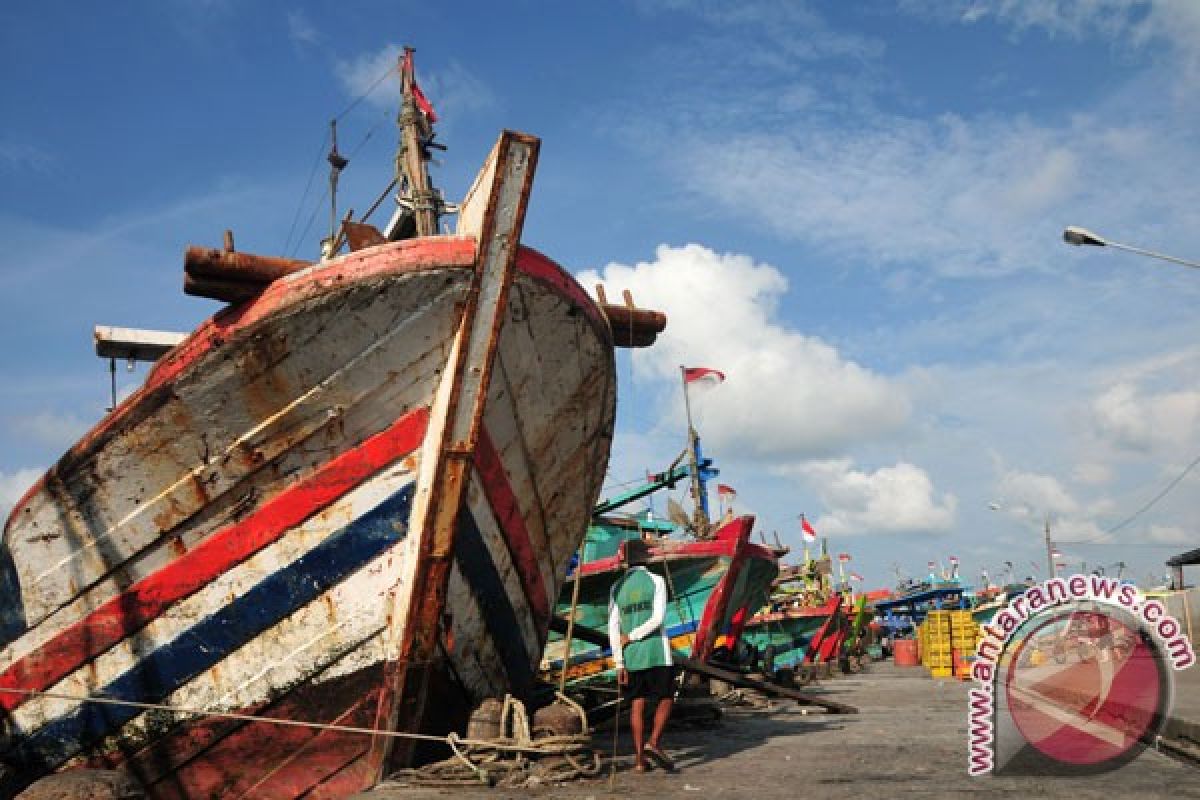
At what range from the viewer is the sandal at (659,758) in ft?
20.4

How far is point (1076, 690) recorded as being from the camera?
1052 cm

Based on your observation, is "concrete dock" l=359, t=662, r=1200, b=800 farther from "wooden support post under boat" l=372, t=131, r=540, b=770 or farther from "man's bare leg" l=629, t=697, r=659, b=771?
"wooden support post under boat" l=372, t=131, r=540, b=770

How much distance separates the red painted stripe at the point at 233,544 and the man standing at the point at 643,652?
1.77 metres

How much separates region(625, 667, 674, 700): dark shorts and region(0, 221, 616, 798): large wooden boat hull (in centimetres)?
121

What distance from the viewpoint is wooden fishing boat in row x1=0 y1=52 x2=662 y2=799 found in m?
5.53

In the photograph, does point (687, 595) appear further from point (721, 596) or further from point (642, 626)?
point (642, 626)

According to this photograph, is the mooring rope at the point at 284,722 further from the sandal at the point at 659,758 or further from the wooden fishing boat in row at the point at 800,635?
the wooden fishing boat in row at the point at 800,635

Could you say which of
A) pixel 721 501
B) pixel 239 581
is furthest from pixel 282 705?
pixel 721 501

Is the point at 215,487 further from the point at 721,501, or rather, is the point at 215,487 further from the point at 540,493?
A: the point at 721,501

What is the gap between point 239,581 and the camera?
18.6 feet

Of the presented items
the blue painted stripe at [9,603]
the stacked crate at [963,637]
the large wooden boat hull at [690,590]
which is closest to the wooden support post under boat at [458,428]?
the blue painted stripe at [9,603]

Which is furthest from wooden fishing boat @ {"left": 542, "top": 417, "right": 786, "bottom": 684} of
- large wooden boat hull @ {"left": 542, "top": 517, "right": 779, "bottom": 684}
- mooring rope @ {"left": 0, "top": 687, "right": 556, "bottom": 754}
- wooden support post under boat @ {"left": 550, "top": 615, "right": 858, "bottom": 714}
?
mooring rope @ {"left": 0, "top": 687, "right": 556, "bottom": 754}

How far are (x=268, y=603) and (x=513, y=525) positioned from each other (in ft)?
5.54

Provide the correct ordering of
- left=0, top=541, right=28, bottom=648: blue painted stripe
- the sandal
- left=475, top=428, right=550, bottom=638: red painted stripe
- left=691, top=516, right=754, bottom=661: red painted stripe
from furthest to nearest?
left=691, top=516, right=754, bottom=661: red painted stripe < the sandal < left=475, top=428, right=550, bottom=638: red painted stripe < left=0, top=541, right=28, bottom=648: blue painted stripe
